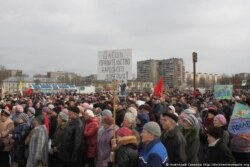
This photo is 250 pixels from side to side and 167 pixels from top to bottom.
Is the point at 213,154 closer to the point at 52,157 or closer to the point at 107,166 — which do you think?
the point at 107,166

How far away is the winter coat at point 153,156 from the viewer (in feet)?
16.2

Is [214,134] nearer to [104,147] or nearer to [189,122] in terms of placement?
[189,122]

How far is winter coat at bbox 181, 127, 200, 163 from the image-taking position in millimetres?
6262

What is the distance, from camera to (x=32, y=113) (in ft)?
35.3

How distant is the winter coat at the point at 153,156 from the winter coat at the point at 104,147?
8.57 ft

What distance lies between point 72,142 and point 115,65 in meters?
2.73

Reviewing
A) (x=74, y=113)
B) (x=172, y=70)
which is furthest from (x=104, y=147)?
(x=172, y=70)

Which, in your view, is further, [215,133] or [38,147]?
[38,147]

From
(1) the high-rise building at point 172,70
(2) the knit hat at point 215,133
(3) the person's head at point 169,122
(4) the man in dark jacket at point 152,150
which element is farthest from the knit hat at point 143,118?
(1) the high-rise building at point 172,70

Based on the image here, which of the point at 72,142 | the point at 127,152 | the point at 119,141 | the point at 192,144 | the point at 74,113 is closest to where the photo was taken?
the point at 127,152

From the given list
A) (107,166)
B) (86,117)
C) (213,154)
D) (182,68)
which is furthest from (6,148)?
(182,68)

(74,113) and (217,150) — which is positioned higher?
(74,113)

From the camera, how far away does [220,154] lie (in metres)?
5.70

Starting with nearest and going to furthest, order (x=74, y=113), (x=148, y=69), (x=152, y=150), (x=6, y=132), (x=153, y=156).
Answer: (x=153, y=156), (x=152, y=150), (x=74, y=113), (x=6, y=132), (x=148, y=69)
